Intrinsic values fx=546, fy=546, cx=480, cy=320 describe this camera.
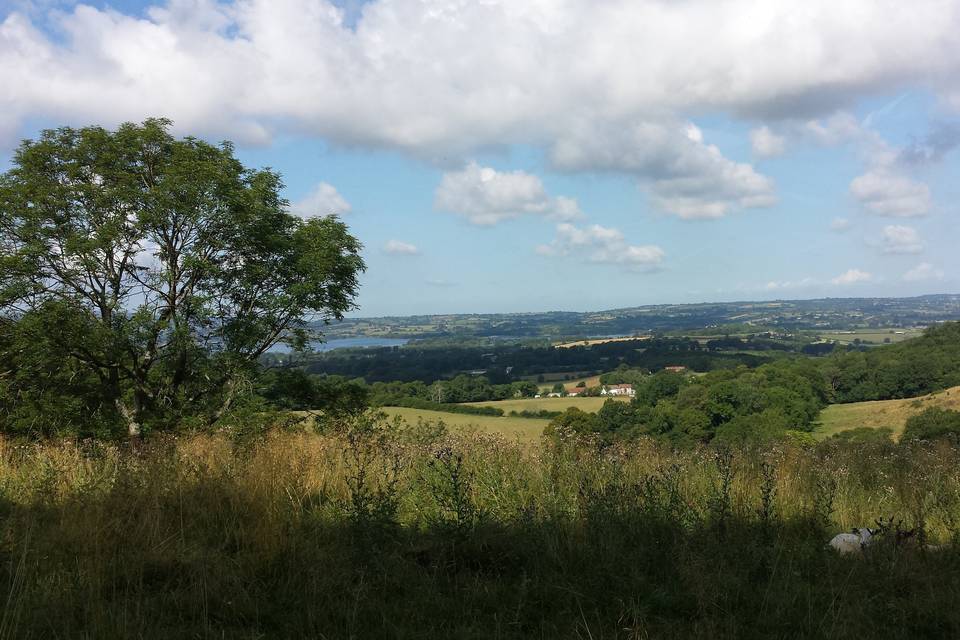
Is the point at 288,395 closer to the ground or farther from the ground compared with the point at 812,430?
farther from the ground

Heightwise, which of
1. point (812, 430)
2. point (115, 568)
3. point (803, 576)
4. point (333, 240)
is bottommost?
point (812, 430)

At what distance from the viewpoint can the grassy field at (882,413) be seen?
37562mm

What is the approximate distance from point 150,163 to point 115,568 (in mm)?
13409

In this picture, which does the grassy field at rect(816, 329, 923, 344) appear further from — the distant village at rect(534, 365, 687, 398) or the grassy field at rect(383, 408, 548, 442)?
the grassy field at rect(383, 408, 548, 442)

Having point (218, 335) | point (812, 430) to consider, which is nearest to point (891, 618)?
point (218, 335)

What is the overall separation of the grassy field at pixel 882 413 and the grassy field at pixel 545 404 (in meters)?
17.5

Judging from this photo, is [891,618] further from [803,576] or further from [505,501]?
[505,501]

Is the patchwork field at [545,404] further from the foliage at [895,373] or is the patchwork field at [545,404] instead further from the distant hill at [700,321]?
the distant hill at [700,321]

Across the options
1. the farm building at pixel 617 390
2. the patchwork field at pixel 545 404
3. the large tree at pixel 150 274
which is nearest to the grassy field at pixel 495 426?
the patchwork field at pixel 545 404

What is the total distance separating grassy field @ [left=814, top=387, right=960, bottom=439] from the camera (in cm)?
3756

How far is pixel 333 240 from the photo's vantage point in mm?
15344

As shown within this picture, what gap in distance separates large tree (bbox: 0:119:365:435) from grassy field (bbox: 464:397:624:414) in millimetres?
33802

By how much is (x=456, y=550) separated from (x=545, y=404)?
157 ft

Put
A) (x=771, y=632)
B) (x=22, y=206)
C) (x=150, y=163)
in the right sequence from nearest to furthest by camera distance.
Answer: (x=771, y=632) → (x=22, y=206) → (x=150, y=163)
